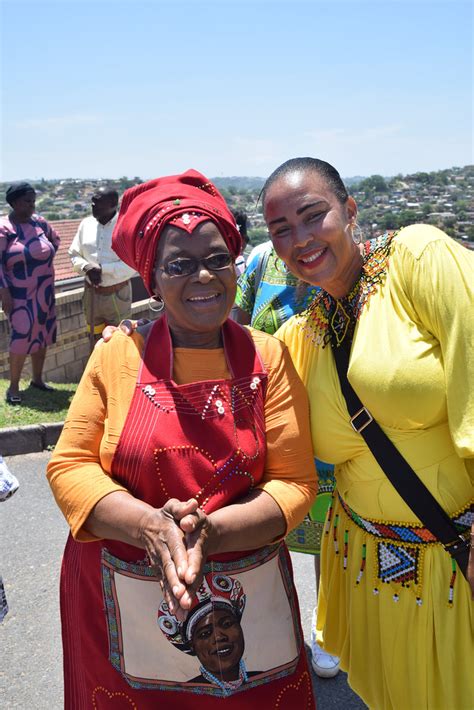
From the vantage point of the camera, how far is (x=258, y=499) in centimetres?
189

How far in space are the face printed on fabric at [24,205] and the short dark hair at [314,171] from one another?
17.2ft

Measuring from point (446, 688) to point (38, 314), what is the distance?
235 inches

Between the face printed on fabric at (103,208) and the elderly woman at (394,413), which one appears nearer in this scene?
the elderly woman at (394,413)

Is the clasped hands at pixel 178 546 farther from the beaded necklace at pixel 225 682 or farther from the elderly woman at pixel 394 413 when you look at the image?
Answer: the elderly woman at pixel 394 413

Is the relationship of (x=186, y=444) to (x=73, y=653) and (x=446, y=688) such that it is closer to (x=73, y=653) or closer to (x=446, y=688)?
(x=73, y=653)

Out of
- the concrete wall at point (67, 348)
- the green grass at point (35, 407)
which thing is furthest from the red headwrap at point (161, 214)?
the concrete wall at point (67, 348)

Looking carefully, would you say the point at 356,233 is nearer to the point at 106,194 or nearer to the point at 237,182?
the point at 106,194

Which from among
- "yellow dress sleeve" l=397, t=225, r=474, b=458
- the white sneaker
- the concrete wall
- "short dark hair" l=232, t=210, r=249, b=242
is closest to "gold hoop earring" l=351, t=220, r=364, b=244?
"yellow dress sleeve" l=397, t=225, r=474, b=458

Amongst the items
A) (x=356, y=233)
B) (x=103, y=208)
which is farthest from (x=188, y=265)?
(x=103, y=208)

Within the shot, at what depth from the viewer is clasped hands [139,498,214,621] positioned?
1.58 metres

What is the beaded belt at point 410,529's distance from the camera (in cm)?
209

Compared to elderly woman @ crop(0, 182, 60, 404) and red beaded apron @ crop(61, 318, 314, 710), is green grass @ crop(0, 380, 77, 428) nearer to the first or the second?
elderly woman @ crop(0, 182, 60, 404)

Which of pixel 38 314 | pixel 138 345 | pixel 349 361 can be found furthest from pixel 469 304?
pixel 38 314

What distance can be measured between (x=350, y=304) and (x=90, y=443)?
35.4 inches
